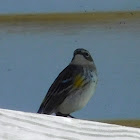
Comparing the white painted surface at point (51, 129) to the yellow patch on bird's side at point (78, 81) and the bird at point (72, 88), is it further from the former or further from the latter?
the yellow patch on bird's side at point (78, 81)

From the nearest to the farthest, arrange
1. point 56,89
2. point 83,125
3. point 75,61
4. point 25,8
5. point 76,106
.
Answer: point 83,125 → point 25,8 → point 76,106 → point 56,89 → point 75,61

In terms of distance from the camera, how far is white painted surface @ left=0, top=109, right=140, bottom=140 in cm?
88

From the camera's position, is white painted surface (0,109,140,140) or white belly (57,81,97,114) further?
white belly (57,81,97,114)

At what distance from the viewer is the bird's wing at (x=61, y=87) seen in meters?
2.85

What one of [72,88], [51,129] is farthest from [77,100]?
[51,129]

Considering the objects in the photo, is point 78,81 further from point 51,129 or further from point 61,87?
point 51,129

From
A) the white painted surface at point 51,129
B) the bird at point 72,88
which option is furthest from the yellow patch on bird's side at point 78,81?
the white painted surface at point 51,129

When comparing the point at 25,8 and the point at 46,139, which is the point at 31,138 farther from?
the point at 25,8

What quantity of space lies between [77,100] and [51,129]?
6.19 feet

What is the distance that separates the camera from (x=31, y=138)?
0.88 m

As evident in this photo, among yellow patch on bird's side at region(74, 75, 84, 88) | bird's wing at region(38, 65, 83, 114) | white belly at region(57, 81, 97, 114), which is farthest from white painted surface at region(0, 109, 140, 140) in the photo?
yellow patch on bird's side at region(74, 75, 84, 88)

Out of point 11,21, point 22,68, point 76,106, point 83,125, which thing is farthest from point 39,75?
point 83,125

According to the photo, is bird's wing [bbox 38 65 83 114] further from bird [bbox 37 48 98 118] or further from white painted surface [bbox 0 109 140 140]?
white painted surface [bbox 0 109 140 140]

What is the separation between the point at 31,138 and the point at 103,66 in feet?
4.86
